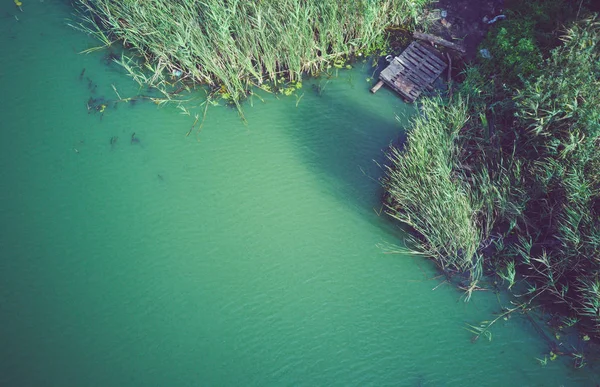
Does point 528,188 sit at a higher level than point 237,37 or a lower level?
lower

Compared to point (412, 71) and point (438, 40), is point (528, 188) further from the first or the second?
point (438, 40)

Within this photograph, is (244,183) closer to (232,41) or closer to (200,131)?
(200,131)

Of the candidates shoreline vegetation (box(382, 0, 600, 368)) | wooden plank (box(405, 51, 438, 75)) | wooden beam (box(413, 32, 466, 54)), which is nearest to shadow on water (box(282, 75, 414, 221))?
shoreline vegetation (box(382, 0, 600, 368))

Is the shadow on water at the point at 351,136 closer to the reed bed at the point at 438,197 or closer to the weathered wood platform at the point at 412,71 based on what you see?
the weathered wood platform at the point at 412,71

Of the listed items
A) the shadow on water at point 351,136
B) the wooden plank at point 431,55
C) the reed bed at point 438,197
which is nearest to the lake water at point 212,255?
the shadow on water at point 351,136

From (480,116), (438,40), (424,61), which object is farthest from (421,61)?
(480,116)

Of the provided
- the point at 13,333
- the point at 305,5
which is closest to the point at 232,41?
the point at 305,5
